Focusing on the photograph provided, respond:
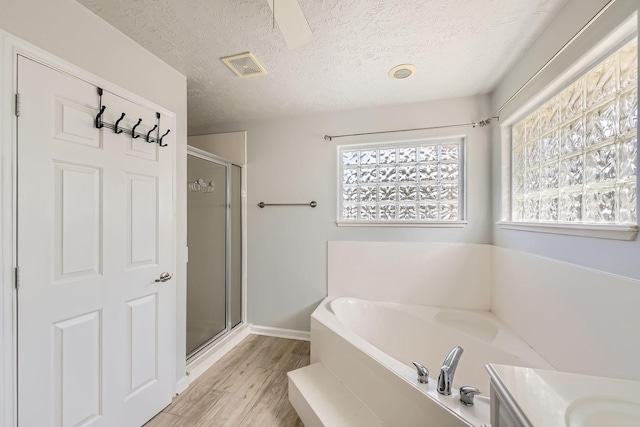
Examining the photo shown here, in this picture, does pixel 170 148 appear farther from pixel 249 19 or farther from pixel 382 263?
pixel 382 263

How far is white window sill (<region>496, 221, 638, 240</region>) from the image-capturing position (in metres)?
0.94

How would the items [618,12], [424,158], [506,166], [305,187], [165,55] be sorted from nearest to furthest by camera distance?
[618,12], [165,55], [506,166], [424,158], [305,187]

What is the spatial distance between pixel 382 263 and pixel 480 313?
0.87 metres

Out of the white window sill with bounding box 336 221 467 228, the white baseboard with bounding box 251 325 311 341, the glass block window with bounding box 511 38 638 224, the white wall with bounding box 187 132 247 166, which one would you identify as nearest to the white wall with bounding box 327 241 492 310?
the white window sill with bounding box 336 221 467 228

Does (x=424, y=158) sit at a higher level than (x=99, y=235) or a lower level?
higher

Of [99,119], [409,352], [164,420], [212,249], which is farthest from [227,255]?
[409,352]

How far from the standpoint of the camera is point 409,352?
2.00 metres

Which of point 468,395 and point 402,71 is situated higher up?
point 402,71

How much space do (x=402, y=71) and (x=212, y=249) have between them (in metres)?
2.17

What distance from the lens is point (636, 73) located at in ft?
3.19

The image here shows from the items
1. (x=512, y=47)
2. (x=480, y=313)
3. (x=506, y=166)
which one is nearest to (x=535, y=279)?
(x=480, y=313)

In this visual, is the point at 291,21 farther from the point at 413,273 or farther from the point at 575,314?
the point at 413,273

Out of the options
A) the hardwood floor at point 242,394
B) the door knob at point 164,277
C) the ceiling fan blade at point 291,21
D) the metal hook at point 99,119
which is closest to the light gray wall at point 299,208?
the hardwood floor at point 242,394

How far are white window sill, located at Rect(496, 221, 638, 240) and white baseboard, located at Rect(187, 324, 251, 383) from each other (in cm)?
254
